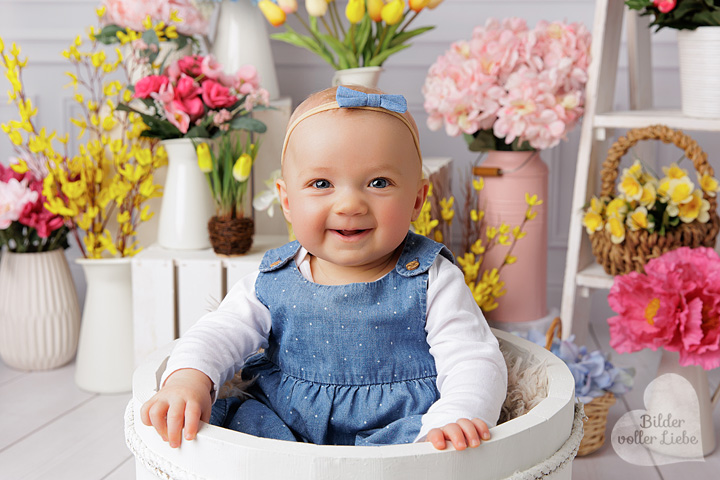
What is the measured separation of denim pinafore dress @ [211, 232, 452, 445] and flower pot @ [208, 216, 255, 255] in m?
0.63

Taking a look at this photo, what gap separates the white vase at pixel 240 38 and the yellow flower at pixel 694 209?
1108 millimetres

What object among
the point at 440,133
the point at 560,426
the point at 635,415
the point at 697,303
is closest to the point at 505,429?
the point at 560,426

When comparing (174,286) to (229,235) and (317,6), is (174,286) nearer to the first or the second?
(229,235)

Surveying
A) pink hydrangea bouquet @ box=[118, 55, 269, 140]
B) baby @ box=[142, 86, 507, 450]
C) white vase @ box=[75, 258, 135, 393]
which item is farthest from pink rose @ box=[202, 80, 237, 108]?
baby @ box=[142, 86, 507, 450]

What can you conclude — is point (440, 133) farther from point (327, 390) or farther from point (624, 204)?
point (327, 390)

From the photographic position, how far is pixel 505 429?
85 centimetres

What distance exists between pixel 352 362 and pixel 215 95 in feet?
2.79

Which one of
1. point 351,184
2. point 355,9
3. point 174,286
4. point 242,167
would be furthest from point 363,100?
point 174,286

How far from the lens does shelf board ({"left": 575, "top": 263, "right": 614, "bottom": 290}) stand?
1.85 metres

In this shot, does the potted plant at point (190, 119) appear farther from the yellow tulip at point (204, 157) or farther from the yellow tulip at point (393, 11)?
the yellow tulip at point (393, 11)

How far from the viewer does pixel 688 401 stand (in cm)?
157

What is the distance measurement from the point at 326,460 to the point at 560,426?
299 mm

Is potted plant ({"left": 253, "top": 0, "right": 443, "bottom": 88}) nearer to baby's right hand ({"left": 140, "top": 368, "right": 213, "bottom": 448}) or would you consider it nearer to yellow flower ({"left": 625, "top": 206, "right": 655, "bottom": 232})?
yellow flower ({"left": 625, "top": 206, "right": 655, "bottom": 232})

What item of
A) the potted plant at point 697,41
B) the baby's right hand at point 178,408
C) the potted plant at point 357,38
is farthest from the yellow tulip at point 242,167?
the potted plant at point 697,41
